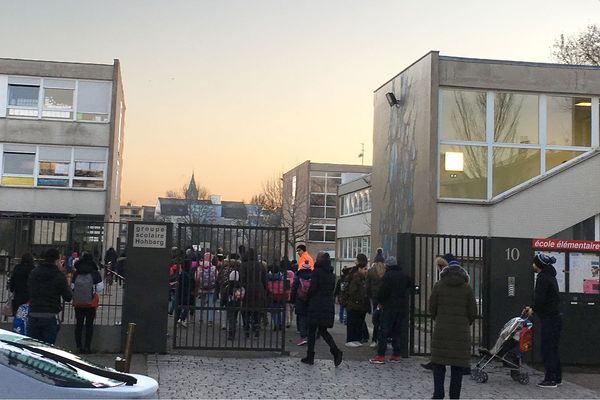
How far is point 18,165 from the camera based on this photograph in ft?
111

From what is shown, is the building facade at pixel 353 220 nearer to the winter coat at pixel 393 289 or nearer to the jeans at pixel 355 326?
the jeans at pixel 355 326

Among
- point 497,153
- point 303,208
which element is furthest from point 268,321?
point 303,208

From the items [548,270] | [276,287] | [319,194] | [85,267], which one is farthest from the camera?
[319,194]

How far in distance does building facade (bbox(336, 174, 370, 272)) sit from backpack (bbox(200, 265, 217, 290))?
2603 cm

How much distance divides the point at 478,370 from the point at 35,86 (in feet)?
95.9

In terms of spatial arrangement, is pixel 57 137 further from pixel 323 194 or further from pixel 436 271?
pixel 323 194

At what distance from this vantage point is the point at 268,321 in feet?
40.4

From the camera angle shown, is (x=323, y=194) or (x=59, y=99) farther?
(x=323, y=194)

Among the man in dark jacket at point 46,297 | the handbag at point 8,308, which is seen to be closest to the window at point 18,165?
the handbag at point 8,308

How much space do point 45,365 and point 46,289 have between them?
565 cm

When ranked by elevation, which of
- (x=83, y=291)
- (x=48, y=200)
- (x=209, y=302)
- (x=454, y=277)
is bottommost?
(x=209, y=302)

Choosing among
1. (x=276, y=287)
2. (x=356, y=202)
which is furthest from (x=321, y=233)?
(x=276, y=287)

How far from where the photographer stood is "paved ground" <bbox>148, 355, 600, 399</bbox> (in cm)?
921

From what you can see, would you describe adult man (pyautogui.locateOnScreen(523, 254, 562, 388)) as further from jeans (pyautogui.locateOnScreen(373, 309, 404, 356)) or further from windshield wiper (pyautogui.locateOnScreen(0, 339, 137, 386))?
windshield wiper (pyautogui.locateOnScreen(0, 339, 137, 386))
